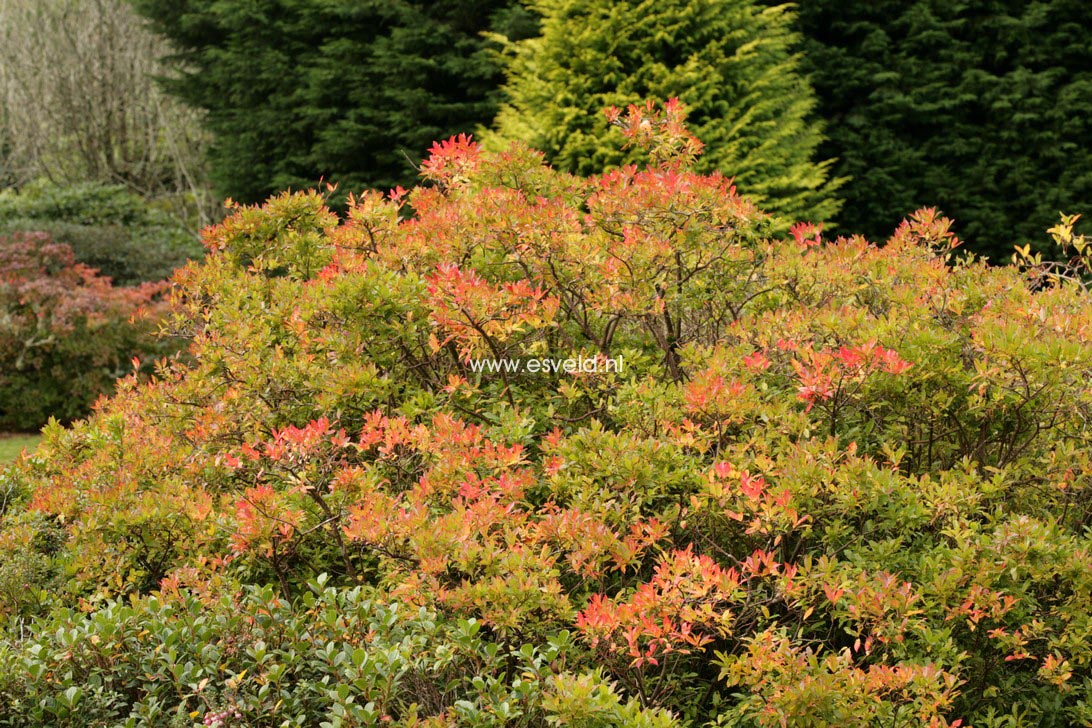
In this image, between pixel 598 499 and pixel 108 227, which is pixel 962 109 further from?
pixel 108 227

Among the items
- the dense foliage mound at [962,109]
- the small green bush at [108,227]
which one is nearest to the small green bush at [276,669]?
the small green bush at [108,227]

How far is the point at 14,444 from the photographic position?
8.40 m

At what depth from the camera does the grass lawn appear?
26.1ft

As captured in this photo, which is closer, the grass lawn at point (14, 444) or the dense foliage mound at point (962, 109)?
the grass lawn at point (14, 444)

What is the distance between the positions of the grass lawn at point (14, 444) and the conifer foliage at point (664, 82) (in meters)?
4.71

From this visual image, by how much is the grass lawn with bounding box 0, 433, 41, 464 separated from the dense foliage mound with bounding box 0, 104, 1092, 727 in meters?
4.66

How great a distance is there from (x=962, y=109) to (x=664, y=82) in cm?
474

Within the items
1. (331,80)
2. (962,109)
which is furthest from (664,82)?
(331,80)

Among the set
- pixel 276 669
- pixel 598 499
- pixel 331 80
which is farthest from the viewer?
pixel 331 80

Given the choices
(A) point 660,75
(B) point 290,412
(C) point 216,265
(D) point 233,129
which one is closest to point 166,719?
(B) point 290,412

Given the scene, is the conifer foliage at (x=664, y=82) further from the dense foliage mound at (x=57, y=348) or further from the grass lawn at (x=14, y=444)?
the grass lawn at (x=14, y=444)

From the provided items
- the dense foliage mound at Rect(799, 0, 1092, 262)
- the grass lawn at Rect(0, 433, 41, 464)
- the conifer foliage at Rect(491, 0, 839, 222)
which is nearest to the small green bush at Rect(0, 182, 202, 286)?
the grass lawn at Rect(0, 433, 41, 464)

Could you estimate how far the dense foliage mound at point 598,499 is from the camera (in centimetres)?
244

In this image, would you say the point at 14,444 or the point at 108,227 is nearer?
the point at 14,444
